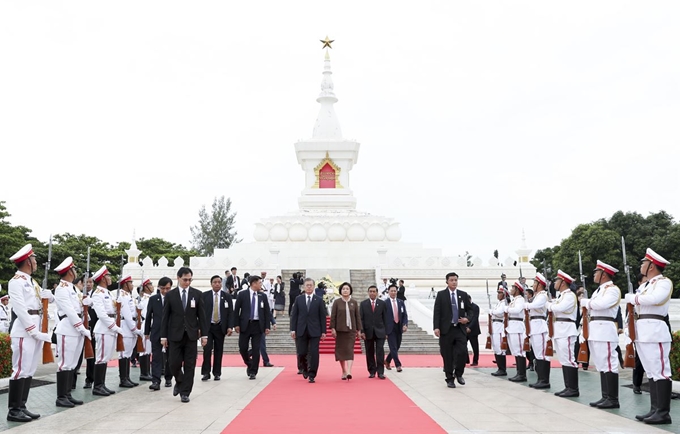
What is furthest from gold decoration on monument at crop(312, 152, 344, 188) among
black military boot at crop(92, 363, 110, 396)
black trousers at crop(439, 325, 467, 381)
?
black military boot at crop(92, 363, 110, 396)

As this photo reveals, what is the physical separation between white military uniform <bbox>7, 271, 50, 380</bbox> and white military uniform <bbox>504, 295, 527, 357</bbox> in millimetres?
8141

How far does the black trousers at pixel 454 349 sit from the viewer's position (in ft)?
37.3

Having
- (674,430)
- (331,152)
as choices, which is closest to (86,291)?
(674,430)

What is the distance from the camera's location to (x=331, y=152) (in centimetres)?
4116

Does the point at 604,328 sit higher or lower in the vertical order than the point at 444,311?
lower

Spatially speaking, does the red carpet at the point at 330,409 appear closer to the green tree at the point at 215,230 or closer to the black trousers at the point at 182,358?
the black trousers at the point at 182,358

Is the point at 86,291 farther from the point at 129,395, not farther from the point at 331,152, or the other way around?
the point at 331,152

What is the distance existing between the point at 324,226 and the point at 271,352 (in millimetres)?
19018

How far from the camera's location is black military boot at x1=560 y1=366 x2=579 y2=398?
10258 millimetres

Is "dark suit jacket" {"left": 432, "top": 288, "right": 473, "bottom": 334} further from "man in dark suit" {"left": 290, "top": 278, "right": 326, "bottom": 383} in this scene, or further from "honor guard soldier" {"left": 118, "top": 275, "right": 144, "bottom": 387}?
"honor guard soldier" {"left": 118, "top": 275, "right": 144, "bottom": 387}

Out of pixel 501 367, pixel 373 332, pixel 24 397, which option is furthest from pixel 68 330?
pixel 501 367

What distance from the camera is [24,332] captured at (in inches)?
331

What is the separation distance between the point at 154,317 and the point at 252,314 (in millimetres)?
2093

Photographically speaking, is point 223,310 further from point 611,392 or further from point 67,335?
point 611,392
